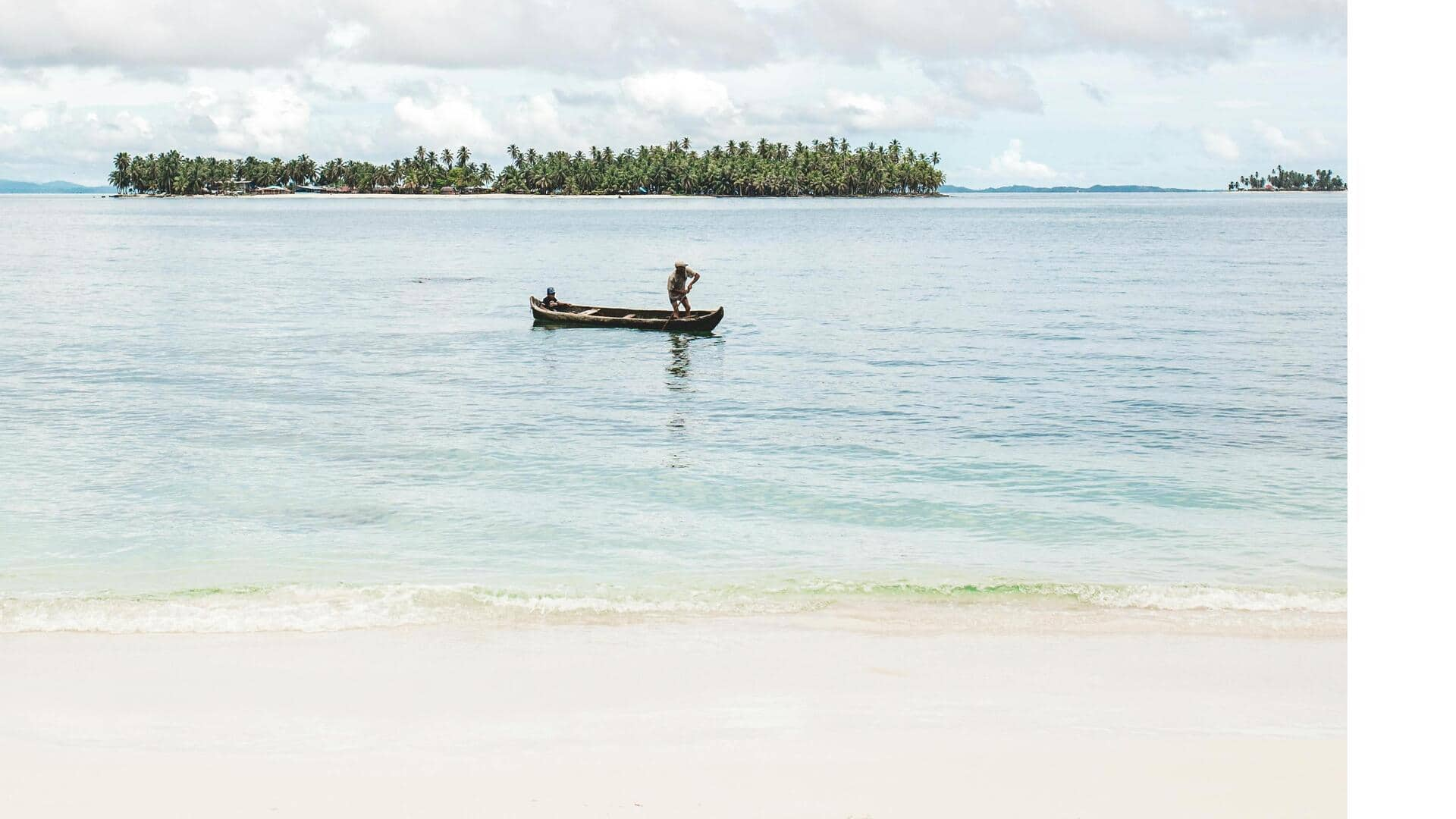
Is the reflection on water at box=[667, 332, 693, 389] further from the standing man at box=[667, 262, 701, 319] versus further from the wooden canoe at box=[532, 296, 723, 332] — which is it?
the standing man at box=[667, 262, 701, 319]

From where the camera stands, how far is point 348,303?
46.7m

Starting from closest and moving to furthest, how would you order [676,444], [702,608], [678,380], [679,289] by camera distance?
1. [702,608]
2. [676,444]
3. [678,380]
4. [679,289]

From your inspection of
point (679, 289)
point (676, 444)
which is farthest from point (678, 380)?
point (679, 289)

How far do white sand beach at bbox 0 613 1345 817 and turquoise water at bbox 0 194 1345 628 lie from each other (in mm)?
1770

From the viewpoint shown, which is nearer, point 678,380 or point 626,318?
point 678,380

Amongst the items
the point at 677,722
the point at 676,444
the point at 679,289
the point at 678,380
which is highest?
the point at 679,289

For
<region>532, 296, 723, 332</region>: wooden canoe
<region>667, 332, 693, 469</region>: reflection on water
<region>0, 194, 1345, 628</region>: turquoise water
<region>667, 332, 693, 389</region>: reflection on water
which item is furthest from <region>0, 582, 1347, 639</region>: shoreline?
<region>532, 296, 723, 332</region>: wooden canoe

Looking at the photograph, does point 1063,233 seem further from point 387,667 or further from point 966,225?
point 387,667

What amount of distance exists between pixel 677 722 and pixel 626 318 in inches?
1117

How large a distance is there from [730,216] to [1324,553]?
167985mm

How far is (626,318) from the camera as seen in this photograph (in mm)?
36188

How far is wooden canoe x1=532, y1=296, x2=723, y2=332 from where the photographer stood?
35.2 m

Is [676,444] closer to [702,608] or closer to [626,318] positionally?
[702,608]
